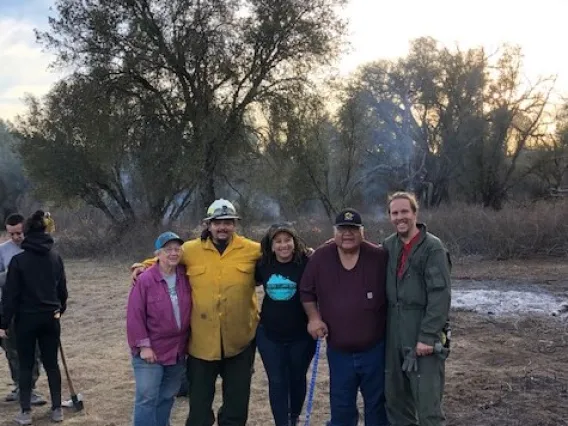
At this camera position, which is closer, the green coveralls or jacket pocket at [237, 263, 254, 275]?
the green coveralls

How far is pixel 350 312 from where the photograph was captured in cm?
400

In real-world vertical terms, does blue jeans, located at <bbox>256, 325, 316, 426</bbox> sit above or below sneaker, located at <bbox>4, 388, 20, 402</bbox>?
above

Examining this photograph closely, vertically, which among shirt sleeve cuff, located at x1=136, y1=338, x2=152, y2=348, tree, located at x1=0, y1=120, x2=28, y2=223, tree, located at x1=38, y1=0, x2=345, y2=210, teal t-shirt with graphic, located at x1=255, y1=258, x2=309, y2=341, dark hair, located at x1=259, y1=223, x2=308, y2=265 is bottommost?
shirt sleeve cuff, located at x1=136, y1=338, x2=152, y2=348

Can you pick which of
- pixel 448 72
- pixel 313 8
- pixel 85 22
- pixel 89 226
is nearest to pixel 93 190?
pixel 89 226

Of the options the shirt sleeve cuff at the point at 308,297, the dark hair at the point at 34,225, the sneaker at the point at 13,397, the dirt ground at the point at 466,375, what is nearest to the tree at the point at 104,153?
the dirt ground at the point at 466,375

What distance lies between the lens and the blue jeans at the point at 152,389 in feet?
13.7

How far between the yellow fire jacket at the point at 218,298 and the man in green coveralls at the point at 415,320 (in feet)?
3.31

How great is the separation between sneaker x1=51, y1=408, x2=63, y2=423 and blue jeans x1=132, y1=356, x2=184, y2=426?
4.95 feet

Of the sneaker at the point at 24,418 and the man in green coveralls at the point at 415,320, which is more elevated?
the man in green coveralls at the point at 415,320

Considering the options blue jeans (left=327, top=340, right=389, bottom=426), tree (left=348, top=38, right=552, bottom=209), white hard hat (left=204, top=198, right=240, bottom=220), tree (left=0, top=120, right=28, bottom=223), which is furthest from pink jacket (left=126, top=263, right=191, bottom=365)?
tree (left=0, top=120, right=28, bottom=223)

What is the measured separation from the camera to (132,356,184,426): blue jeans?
4.19 m

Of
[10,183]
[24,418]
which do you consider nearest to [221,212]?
[24,418]

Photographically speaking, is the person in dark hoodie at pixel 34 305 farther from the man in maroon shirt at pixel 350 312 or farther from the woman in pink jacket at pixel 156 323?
the man in maroon shirt at pixel 350 312

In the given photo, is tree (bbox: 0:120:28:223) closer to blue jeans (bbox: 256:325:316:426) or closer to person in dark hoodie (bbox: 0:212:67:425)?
person in dark hoodie (bbox: 0:212:67:425)
